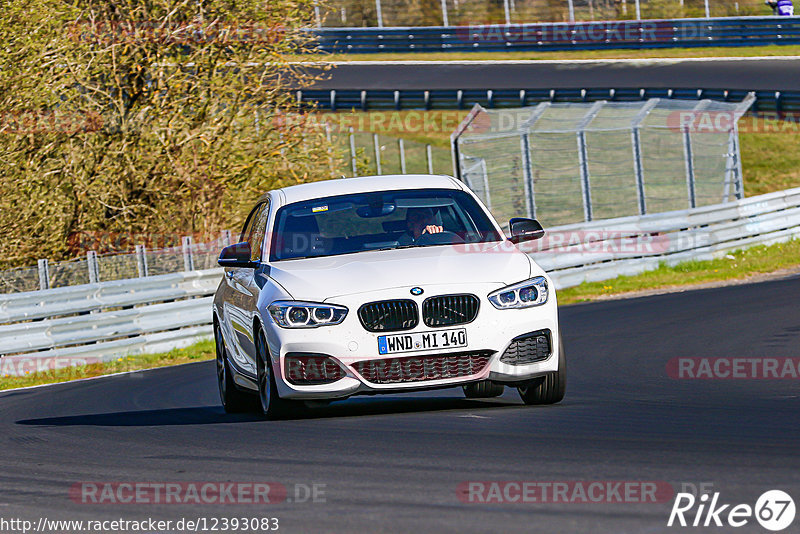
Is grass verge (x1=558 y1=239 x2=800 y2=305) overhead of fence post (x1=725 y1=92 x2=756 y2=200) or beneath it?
beneath

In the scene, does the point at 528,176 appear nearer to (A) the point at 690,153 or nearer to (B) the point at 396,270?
(A) the point at 690,153

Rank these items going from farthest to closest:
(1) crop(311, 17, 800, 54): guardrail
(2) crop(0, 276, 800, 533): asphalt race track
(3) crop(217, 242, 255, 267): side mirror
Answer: (1) crop(311, 17, 800, 54): guardrail
(3) crop(217, 242, 255, 267): side mirror
(2) crop(0, 276, 800, 533): asphalt race track

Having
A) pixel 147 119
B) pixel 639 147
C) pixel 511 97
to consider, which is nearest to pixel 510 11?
pixel 511 97

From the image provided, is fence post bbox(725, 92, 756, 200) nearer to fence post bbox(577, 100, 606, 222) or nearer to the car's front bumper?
fence post bbox(577, 100, 606, 222)

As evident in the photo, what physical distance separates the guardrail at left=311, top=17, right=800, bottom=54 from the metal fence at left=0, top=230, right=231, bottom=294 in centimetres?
2927

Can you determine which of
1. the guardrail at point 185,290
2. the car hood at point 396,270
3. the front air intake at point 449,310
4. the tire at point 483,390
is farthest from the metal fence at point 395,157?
the front air intake at point 449,310

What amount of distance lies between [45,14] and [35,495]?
1551 centimetres

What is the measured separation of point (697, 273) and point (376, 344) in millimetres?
15841

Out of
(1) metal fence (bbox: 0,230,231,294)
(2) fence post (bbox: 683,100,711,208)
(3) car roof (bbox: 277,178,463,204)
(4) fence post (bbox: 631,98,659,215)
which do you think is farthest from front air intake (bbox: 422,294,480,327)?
(2) fence post (bbox: 683,100,711,208)

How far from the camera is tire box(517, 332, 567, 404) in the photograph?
8.88 metres

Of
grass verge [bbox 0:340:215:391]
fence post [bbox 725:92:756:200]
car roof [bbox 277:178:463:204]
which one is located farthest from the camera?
fence post [bbox 725:92:756:200]

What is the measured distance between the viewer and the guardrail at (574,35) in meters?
47.7

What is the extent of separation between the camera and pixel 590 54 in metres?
50.2

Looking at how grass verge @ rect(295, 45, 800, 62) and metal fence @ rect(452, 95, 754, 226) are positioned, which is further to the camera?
grass verge @ rect(295, 45, 800, 62)
